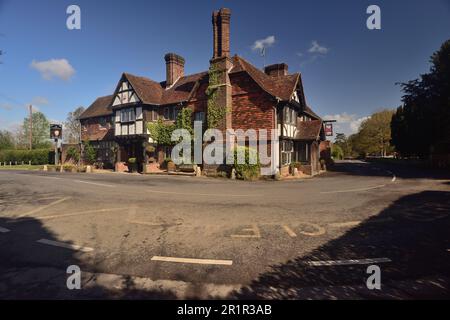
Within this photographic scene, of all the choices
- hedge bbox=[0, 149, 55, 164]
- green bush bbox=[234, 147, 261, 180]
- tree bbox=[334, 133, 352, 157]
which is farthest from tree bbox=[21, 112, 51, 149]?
tree bbox=[334, 133, 352, 157]

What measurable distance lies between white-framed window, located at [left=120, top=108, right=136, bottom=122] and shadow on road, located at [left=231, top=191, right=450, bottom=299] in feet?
84.0

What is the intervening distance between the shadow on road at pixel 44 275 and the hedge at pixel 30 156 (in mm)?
43494

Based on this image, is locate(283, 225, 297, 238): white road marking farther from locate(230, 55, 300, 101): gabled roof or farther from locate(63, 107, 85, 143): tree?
locate(63, 107, 85, 143): tree

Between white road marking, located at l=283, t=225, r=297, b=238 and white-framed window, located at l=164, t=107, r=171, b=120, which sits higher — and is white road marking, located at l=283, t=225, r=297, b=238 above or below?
below

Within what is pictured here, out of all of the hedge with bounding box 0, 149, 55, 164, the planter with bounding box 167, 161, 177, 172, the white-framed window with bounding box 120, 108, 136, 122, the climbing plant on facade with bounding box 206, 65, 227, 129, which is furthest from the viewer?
the hedge with bounding box 0, 149, 55, 164

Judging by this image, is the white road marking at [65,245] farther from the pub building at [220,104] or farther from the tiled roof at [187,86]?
the tiled roof at [187,86]

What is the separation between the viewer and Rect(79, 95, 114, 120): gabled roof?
1326 inches

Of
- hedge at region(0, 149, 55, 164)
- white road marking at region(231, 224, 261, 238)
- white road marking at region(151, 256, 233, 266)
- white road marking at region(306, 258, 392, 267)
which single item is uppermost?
hedge at region(0, 149, 55, 164)

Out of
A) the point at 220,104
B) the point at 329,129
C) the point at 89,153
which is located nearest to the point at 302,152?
the point at 220,104

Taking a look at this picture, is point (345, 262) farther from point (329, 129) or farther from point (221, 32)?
point (329, 129)

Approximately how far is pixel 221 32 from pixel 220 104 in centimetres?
627

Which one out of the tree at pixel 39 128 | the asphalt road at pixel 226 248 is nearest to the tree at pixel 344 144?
the asphalt road at pixel 226 248

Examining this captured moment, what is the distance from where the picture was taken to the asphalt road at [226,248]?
3971 millimetres

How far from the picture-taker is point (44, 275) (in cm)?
442
